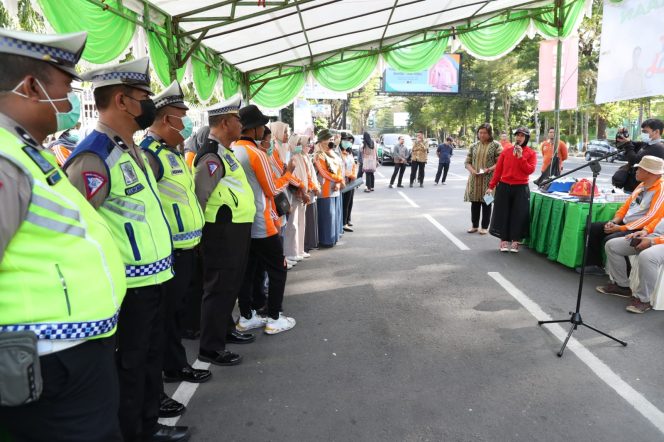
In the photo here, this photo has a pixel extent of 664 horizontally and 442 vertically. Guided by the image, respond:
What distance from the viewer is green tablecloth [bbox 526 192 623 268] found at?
218 inches

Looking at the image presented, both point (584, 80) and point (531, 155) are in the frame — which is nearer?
point (531, 155)

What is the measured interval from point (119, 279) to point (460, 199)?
441 inches

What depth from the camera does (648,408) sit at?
2.84 m

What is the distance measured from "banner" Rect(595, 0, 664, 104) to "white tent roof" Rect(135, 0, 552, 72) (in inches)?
132

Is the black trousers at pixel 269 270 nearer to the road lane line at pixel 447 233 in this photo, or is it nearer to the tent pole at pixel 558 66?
the road lane line at pixel 447 233

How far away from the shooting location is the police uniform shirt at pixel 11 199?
123 centimetres

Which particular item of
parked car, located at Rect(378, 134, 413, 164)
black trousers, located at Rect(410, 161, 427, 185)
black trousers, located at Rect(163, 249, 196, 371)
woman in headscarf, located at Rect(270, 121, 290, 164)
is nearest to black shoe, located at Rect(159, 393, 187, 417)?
black trousers, located at Rect(163, 249, 196, 371)

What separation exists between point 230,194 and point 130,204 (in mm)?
1104

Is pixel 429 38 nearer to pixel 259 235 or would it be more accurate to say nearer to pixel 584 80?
pixel 259 235

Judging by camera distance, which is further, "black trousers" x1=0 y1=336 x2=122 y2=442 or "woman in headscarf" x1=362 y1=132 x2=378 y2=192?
"woman in headscarf" x1=362 y1=132 x2=378 y2=192

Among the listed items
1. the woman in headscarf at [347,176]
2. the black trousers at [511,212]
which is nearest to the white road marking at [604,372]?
the black trousers at [511,212]

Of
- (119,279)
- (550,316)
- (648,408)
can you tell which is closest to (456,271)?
(550,316)

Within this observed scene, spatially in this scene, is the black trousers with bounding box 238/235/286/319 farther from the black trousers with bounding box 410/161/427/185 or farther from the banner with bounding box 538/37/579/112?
the black trousers with bounding box 410/161/427/185

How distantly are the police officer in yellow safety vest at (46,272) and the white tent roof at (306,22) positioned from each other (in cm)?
405
